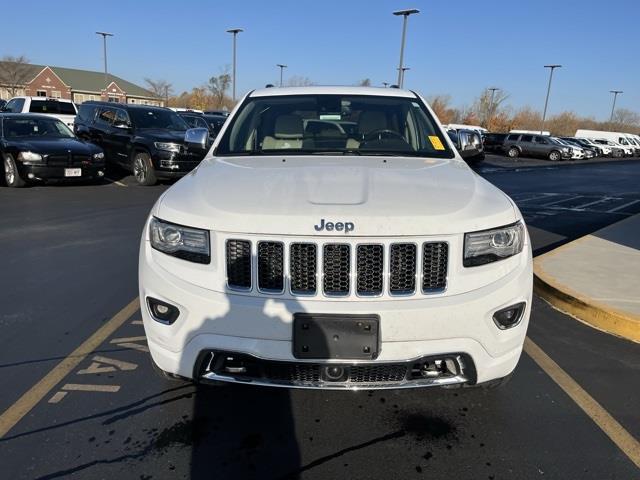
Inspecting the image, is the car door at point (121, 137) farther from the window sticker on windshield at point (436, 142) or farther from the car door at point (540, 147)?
the car door at point (540, 147)

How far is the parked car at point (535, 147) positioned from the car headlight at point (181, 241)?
36.8 m

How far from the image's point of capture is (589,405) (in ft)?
10.3

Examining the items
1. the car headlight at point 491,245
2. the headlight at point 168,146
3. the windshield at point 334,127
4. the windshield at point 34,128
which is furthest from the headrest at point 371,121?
the windshield at point 34,128

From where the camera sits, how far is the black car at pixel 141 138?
12.3 m

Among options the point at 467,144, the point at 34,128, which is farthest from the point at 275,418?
the point at 34,128

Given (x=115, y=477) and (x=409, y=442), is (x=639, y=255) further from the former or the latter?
(x=115, y=477)

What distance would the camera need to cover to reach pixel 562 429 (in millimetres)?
2877

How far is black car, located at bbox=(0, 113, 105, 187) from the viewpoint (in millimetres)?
11211

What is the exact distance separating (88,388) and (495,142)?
3925 centimetres

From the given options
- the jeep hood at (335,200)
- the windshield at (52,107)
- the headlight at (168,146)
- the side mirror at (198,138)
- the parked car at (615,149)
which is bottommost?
the parked car at (615,149)

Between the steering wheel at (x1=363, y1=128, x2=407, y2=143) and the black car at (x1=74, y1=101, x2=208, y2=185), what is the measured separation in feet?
26.1

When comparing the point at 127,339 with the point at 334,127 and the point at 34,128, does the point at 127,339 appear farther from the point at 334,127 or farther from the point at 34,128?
the point at 34,128

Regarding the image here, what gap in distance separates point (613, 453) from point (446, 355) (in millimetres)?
1080

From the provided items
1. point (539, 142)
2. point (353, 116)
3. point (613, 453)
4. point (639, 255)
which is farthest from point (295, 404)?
point (539, 142)
